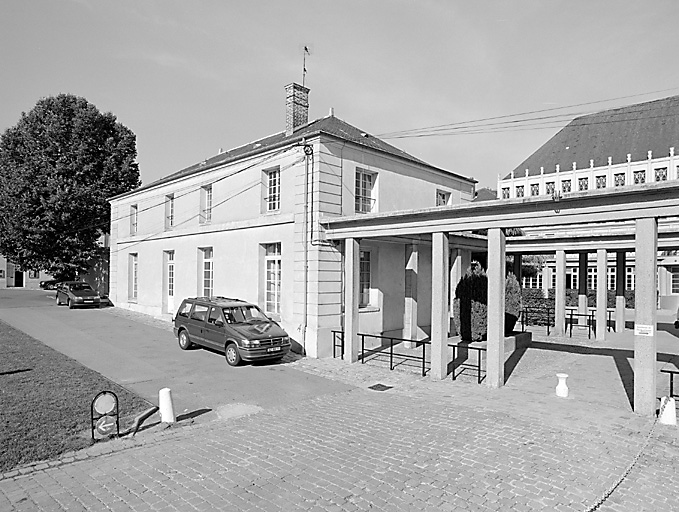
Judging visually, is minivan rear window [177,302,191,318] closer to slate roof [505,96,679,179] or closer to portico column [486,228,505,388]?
portico column [486,228,505,388]

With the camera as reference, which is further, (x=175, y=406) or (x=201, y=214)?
(x=201, y=214)

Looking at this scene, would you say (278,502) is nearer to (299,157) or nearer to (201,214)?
(299,157)

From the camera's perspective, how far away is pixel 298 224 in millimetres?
14023

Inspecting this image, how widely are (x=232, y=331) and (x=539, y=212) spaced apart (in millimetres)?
7912

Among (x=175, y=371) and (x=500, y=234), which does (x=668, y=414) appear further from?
(x=175, y=371)

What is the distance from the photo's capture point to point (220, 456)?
6.23 metres

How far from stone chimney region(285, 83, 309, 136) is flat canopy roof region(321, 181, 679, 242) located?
25.9ft

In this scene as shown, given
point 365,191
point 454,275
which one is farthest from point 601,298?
point 365,191

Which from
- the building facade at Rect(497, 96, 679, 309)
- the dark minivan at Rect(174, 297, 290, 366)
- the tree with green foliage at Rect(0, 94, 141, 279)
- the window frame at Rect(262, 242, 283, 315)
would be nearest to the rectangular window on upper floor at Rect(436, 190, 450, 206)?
the window frame at Rect(262, 242, 283, 315)

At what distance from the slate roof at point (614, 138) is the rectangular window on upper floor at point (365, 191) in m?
44.0

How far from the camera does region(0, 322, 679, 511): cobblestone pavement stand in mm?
5047

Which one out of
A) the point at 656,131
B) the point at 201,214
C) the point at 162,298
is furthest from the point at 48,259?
the point at 656,131

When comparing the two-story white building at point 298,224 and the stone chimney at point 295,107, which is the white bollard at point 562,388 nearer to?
the two-story white building at point 298,224

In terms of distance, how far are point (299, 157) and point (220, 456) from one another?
9782 mm
